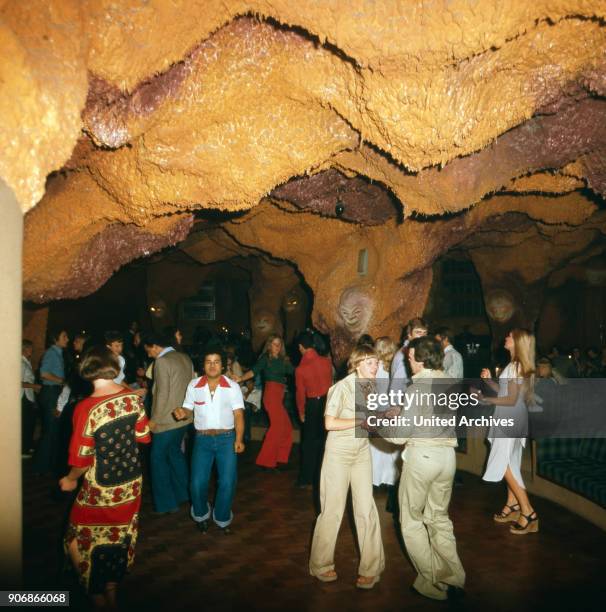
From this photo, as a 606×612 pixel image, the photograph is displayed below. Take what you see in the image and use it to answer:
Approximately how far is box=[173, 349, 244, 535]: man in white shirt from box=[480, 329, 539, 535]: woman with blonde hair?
2.26m

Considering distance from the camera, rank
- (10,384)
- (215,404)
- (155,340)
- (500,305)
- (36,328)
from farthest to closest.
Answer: (500,305)
(36,328)
(155,340)
(215,404)
(10,384)

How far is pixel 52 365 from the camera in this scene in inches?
286

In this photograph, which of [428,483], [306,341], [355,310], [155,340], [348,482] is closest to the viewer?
[428,483]

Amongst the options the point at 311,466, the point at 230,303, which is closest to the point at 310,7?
the point at 311,466

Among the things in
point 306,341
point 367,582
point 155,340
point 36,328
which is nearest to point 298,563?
point 367,582

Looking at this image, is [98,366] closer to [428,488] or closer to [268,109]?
[428,488]

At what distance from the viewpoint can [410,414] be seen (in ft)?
12.3

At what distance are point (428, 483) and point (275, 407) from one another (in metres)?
3.98

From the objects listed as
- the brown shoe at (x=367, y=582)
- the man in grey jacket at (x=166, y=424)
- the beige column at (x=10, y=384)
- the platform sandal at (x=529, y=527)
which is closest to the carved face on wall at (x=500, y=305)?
the platform sandal at (x=529, y=527)

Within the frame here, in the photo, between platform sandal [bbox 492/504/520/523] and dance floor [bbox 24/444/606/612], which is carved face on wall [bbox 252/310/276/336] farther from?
platform sandal [bbox 492/504/520/523]

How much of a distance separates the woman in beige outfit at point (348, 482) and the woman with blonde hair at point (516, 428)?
1575mm

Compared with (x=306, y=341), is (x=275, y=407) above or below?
below

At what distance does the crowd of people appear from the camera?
3.56m

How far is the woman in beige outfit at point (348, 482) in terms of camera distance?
3973 mm
